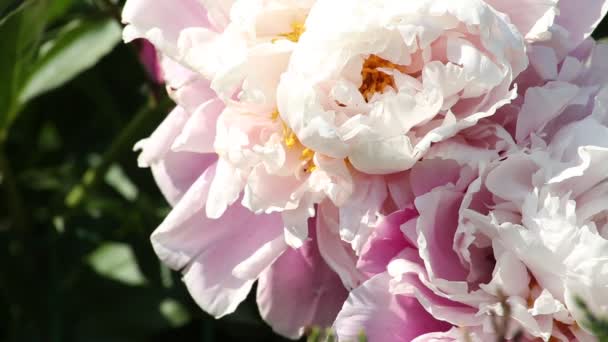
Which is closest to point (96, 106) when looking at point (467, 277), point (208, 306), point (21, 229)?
point (21, 229)

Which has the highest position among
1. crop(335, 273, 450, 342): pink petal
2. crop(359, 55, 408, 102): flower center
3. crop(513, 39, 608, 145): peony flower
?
crop(359, 55, 408, 102): flower center

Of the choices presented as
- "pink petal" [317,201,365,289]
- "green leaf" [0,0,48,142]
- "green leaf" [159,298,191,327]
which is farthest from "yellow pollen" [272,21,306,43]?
"green leaf" [159,298,191,327]

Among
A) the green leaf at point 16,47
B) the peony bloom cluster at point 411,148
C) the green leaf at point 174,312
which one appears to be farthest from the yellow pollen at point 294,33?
the green leaf at point 174,312

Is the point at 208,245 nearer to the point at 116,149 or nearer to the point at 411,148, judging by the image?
the point at 411,148

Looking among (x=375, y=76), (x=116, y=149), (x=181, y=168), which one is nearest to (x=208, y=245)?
(x=181, y=168)

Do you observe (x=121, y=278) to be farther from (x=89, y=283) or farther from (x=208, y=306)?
(x=208, y=306)

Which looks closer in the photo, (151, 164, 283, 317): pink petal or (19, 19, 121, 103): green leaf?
(151, 164, 283, 317): pink petal

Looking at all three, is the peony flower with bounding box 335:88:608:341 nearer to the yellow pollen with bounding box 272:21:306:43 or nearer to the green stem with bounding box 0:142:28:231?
the yellow pollen with bounding box 272:21:306:43
